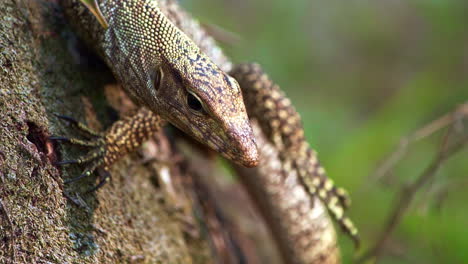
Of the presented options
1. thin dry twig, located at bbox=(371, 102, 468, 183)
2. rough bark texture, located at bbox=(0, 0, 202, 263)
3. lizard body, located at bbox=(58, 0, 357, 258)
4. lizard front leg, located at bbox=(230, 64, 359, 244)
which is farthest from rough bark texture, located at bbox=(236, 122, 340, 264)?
lizard body, located at bbox=(58, 0, 357, 258)

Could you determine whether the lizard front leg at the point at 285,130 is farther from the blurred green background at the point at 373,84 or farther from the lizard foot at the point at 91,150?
the lizard foot at the point at 91,150

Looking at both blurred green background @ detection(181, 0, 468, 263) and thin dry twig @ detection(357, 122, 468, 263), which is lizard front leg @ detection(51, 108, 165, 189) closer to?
blurred green background @ detection(181, 0, 468, 263)

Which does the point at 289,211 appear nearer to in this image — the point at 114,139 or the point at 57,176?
the point at 114,139

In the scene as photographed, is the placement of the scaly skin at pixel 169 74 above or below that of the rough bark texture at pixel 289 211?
above

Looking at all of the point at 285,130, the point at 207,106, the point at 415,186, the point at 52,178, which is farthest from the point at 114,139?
the point at 415,186

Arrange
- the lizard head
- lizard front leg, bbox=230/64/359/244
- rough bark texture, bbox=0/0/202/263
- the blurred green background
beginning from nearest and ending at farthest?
rough bark texture, bbox=0/0/202/263
the lizard head
lizard front leg, bbox=230/64/359/244
the blurred green background

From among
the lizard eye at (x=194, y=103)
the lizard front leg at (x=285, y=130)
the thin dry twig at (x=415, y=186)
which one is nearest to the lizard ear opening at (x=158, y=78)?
the lizard eye at (x=194, y=103)
